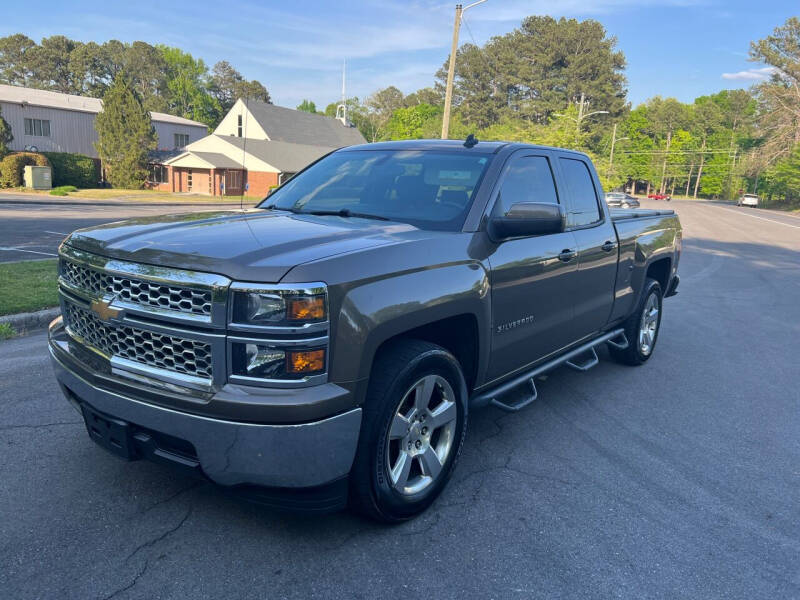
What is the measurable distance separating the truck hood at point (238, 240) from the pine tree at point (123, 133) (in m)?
47.1

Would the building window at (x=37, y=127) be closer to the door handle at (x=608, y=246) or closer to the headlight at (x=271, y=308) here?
the door handle at (x=608, y=246)

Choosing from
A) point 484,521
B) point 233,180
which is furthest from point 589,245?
point 233,180

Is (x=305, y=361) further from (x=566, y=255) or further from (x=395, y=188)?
(x=566, y=255)

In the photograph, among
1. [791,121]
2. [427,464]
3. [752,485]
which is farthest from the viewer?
[791,121]

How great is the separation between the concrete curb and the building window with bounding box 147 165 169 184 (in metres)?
47.9

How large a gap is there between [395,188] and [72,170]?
148 ft

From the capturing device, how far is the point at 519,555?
2.90 m

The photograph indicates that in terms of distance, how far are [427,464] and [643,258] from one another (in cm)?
344

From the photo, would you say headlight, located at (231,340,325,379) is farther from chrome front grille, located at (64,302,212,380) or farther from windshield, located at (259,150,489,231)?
windshield, located at (259,150,489,231)

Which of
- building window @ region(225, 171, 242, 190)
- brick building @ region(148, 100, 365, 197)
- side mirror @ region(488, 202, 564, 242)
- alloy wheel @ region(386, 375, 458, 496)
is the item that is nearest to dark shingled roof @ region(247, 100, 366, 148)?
brick building @ region(148, 100, 365, 197)

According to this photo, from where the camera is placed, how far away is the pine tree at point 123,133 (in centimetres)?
→ 4503

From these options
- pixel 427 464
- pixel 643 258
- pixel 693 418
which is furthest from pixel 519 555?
pixel 643 258

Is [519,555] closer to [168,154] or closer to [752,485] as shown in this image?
[752,485]

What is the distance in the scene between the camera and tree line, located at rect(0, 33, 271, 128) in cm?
8850
